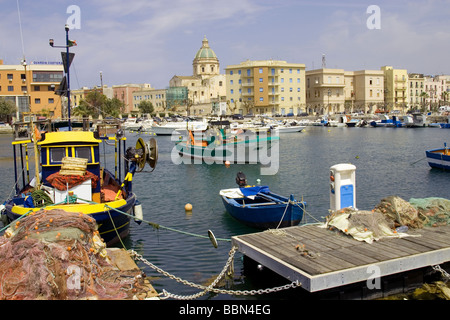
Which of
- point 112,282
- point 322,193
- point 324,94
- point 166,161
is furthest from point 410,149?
point 324,94

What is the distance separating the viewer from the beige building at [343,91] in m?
128

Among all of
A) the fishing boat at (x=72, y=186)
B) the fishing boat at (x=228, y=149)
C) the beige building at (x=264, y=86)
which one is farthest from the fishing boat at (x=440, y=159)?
the beige building at (x=264, y=86)

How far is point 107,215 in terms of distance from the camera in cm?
1541

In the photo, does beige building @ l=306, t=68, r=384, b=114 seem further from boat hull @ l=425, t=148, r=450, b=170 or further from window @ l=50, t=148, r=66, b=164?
window @ l=50, t=148, r=66, b=164

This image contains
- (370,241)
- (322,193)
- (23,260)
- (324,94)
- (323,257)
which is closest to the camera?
(23,260)

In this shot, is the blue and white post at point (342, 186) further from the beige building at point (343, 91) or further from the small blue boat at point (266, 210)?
the beige building at point (343, 91)

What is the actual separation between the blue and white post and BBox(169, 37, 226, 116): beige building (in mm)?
115463

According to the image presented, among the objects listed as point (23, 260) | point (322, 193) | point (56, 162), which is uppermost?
point (56, 162)

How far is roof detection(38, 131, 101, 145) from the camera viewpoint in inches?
644

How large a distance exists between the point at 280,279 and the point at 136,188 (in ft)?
64.9

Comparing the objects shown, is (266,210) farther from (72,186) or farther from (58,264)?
(58,264)

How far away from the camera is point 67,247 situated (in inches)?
370

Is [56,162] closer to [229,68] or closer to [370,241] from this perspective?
[370,241]

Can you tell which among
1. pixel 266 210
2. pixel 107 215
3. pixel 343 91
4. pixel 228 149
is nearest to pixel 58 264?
pixel 107 215
